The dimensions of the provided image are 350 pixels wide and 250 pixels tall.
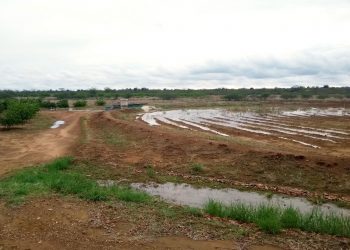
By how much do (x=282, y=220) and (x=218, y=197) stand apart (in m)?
4.31

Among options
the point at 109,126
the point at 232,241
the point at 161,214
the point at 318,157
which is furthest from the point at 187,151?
the point at 109,126

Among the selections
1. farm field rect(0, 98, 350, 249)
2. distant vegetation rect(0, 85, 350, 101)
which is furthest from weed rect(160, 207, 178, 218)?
distant vegetation rect(0, 85, 350, 101)

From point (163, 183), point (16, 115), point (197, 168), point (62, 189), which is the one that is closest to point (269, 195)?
point (163, 183)

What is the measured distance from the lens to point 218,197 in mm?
14008

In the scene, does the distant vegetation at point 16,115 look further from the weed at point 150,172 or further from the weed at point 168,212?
→ the weed at point 168,212

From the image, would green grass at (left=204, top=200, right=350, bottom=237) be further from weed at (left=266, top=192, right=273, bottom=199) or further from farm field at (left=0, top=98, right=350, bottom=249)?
weed at (left=266, top=192, right=273, bottom=199)

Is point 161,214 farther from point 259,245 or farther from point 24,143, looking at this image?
point 24,143

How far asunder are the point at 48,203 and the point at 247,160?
9.89 meters

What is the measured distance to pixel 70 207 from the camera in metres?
11.0

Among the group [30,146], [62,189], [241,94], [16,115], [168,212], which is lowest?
[30,146]

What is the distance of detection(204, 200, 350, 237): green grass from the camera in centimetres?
929

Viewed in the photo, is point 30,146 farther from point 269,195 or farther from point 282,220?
point 282,220

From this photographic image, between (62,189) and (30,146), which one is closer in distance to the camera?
(62,189)

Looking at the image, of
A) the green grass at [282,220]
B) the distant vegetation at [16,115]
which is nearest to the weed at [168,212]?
the green grass at [282,220]
